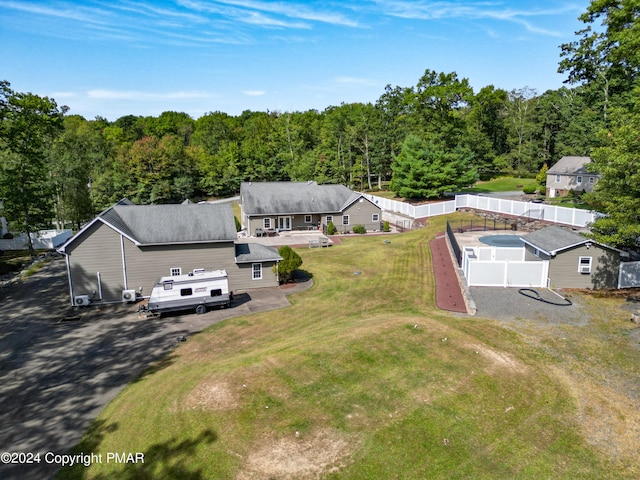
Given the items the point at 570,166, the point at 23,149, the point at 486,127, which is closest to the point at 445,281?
the point at 23,149

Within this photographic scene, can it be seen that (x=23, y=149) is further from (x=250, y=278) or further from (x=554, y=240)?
(x=554, y=240)

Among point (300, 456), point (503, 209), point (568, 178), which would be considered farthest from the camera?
point (568, 178)

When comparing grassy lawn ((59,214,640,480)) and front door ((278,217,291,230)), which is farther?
front door ((278,217,291,230))

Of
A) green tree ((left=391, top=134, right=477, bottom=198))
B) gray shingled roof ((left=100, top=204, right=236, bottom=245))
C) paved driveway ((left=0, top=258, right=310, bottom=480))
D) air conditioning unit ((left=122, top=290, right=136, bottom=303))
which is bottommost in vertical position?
paved driveway ((left=0, top=258, right=310, bottom=480))

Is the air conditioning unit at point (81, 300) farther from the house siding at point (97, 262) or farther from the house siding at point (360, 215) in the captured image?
the house siding at point (360, 215)

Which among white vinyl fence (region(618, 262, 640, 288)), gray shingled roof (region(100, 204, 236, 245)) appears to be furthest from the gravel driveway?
gray shingled roof (region(100, 204, 236, 245))

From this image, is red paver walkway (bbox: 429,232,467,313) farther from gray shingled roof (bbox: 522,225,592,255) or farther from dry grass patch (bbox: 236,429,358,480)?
dry grass patch (bbox: 236,429,358,480)
